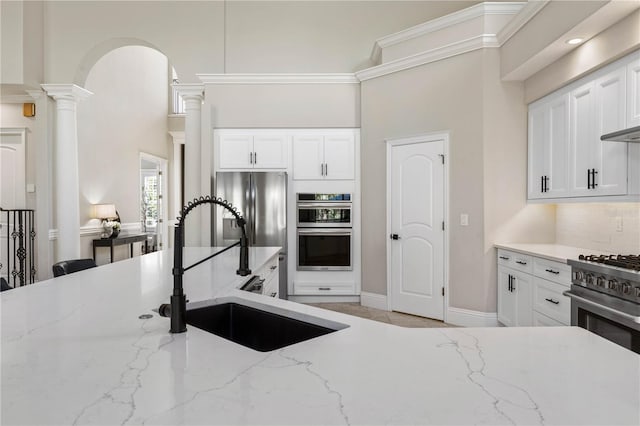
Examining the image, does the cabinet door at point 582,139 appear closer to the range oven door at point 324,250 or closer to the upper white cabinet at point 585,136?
the upper white cabinet at point 585,136

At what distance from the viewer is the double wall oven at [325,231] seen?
15.6ft

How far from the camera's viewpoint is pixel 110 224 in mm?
6137

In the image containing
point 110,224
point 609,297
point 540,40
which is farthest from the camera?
point 110,224

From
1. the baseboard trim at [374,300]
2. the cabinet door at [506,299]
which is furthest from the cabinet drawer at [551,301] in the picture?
the baseboard trim at [374,300]

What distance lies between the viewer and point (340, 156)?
484 cm

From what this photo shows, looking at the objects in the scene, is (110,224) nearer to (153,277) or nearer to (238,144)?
(238,144)

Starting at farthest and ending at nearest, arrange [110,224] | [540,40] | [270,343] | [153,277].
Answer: [110,224] → [540,40] → [153,277] → [270,343]

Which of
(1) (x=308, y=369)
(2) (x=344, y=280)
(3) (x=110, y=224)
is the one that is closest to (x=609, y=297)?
(1) (x=308, y=369)

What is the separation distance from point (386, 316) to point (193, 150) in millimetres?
3135

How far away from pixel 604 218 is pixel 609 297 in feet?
4.01

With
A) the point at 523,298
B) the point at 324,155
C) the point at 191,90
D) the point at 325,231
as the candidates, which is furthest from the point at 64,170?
the point at 523,298

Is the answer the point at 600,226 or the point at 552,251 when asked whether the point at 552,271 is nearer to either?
the point at 552,251

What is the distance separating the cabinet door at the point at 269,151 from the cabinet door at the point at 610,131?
10.6ft

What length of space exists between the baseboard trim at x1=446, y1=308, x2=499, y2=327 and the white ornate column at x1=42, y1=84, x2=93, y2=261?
15.8ft
